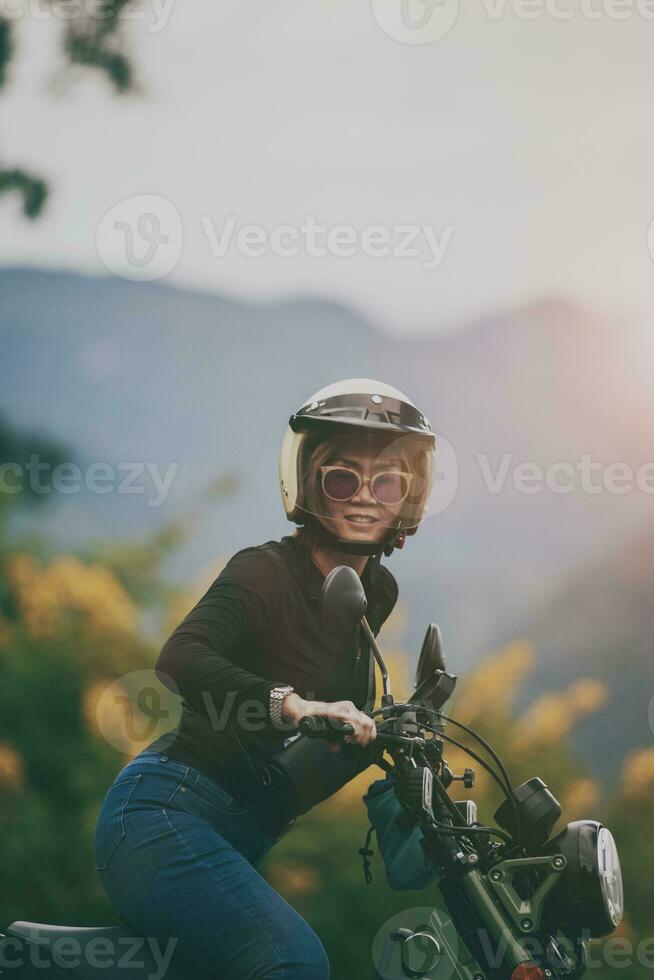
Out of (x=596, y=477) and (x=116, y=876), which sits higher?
(x=596, y=477)

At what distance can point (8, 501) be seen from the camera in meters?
4.39

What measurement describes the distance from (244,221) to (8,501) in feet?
4.53

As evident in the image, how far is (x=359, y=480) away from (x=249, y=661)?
1.51ft

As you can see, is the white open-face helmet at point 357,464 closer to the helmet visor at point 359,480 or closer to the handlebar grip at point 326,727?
the helmet visor at point 359,480

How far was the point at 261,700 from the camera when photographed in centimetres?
189

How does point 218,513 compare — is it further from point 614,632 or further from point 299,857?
point 614,632

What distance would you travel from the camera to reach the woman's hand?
5.74 ft

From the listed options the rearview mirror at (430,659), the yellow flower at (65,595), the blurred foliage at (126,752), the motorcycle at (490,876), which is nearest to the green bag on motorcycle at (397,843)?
the motorcycle at (490,876)

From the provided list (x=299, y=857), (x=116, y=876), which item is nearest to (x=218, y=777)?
(x=116, y=876)

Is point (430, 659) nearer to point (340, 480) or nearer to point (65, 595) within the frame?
point (340, 480)

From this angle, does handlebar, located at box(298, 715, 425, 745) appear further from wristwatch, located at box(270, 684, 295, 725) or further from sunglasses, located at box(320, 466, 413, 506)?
sunglasses, located at box(320, 466, 413, 506)

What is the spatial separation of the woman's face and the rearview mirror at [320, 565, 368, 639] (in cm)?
56

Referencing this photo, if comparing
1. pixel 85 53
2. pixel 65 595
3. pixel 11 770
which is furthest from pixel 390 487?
pixel 85 53

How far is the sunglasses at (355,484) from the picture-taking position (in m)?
2.39
